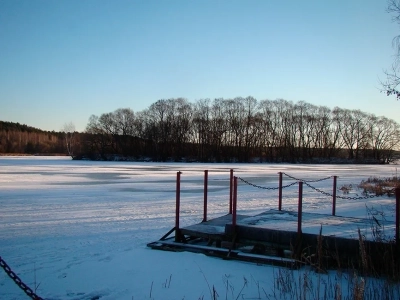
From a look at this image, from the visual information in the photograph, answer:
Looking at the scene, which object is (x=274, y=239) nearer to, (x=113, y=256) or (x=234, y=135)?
(x=113, y=256)

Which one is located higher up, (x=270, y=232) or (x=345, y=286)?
(x=270, y=232)

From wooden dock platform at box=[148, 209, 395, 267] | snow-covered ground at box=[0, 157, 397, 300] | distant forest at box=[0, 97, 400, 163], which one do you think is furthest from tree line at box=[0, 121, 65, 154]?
wooden dock platform at box=[148, 209, 395, 267]

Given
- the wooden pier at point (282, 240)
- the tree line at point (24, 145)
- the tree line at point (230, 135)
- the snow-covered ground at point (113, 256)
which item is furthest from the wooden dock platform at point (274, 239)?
the tree line at point (24, 145)

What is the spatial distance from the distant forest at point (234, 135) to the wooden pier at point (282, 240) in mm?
71146

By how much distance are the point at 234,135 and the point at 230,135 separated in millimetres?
1010

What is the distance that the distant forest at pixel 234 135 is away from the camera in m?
85.9

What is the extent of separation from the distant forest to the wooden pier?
7115cm

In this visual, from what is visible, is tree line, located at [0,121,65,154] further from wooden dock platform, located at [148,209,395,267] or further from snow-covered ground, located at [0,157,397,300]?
wooden dock platform, located at [148,209,395,267]

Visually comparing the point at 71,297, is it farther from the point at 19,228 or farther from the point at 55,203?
the point at 55,203

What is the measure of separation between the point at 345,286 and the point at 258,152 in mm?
87385

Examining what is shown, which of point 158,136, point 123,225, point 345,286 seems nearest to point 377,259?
point 345,286

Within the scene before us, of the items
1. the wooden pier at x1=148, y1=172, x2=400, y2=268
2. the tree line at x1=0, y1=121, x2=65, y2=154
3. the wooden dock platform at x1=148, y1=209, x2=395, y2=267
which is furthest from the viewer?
the tree line at x1=0, y1=121, x2=65, y2=154

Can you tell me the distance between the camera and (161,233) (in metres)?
8.88

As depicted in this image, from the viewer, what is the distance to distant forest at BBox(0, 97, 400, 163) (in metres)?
85.9
